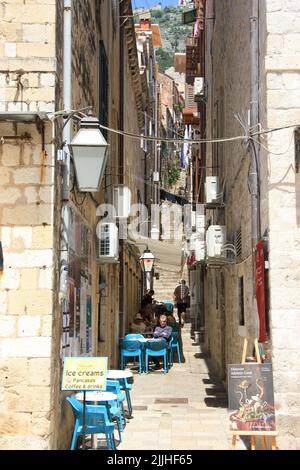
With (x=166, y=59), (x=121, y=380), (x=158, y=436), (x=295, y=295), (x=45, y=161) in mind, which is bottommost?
(x=158, y=436)

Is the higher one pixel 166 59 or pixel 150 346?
pixel 166 59

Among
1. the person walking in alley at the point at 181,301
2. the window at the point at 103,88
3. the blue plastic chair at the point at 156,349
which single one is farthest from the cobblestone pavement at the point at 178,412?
the person walking in alley at the point at 181,301

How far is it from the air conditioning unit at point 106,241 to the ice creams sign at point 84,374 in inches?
162

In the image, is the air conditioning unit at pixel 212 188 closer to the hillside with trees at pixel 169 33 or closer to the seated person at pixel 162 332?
the seated person at pixel 162 332

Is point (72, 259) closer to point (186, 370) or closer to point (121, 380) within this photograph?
point (121, 380)

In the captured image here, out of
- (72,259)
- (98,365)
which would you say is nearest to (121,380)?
(72,259)

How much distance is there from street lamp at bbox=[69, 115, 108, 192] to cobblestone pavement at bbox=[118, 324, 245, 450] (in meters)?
3.27

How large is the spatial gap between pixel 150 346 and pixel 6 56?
844 centimetres

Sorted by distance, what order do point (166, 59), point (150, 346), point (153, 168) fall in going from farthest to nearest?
1. point (166, 59)
2. point (153, 168)
3. point (150, 346)

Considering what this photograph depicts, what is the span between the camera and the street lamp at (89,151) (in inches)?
250

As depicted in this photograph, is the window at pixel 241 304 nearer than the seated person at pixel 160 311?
Yes

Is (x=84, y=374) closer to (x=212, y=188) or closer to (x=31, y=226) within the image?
(x=31, y=226)
